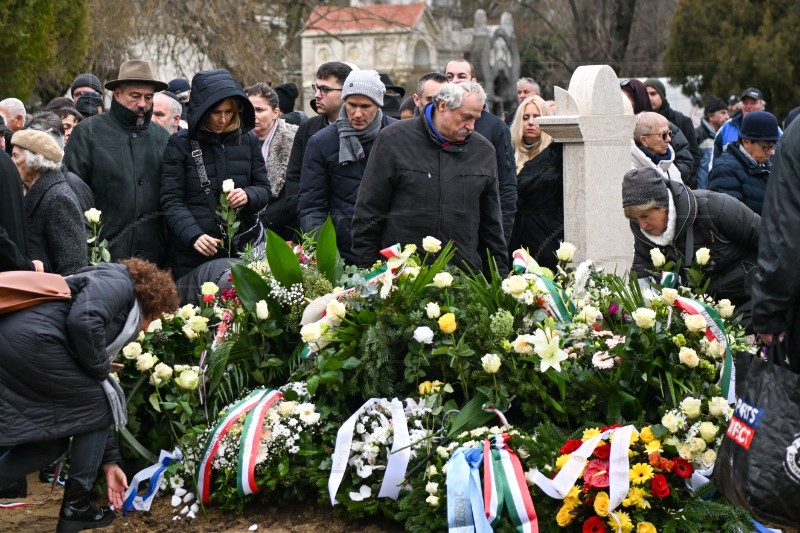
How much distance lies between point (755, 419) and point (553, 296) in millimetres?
1563

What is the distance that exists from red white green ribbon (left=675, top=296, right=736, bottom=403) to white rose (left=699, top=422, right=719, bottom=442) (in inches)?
12.3

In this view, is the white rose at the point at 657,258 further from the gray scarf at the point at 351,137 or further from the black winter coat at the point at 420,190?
the gray scarf at the point at 351,137

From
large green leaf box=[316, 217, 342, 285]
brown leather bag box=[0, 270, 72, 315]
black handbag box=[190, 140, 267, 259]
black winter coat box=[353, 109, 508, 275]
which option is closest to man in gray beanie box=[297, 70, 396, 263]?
black handbag box=[190, 140, 267, 259]

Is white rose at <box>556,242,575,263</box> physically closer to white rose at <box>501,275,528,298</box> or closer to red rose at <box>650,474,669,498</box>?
white rose at <box>501,275,528,298</box>

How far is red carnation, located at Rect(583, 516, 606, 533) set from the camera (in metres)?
4.14

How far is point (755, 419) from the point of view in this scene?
139 inches

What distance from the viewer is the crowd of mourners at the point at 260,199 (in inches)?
177

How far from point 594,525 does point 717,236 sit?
175 cm

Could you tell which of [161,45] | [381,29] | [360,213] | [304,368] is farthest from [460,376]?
[381,29]

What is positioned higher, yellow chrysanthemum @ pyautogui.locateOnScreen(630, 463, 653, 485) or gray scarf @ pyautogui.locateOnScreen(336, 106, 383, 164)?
gray scarf @ pyautogui.locateOnScreen(336, 106, 383, 164)

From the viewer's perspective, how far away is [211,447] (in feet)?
15.9

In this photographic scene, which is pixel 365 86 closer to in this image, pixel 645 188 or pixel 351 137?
pixel 351 137

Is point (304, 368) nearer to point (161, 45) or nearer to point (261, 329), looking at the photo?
point (261, 329)

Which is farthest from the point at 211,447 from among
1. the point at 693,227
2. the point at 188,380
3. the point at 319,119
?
the point at 319,119
